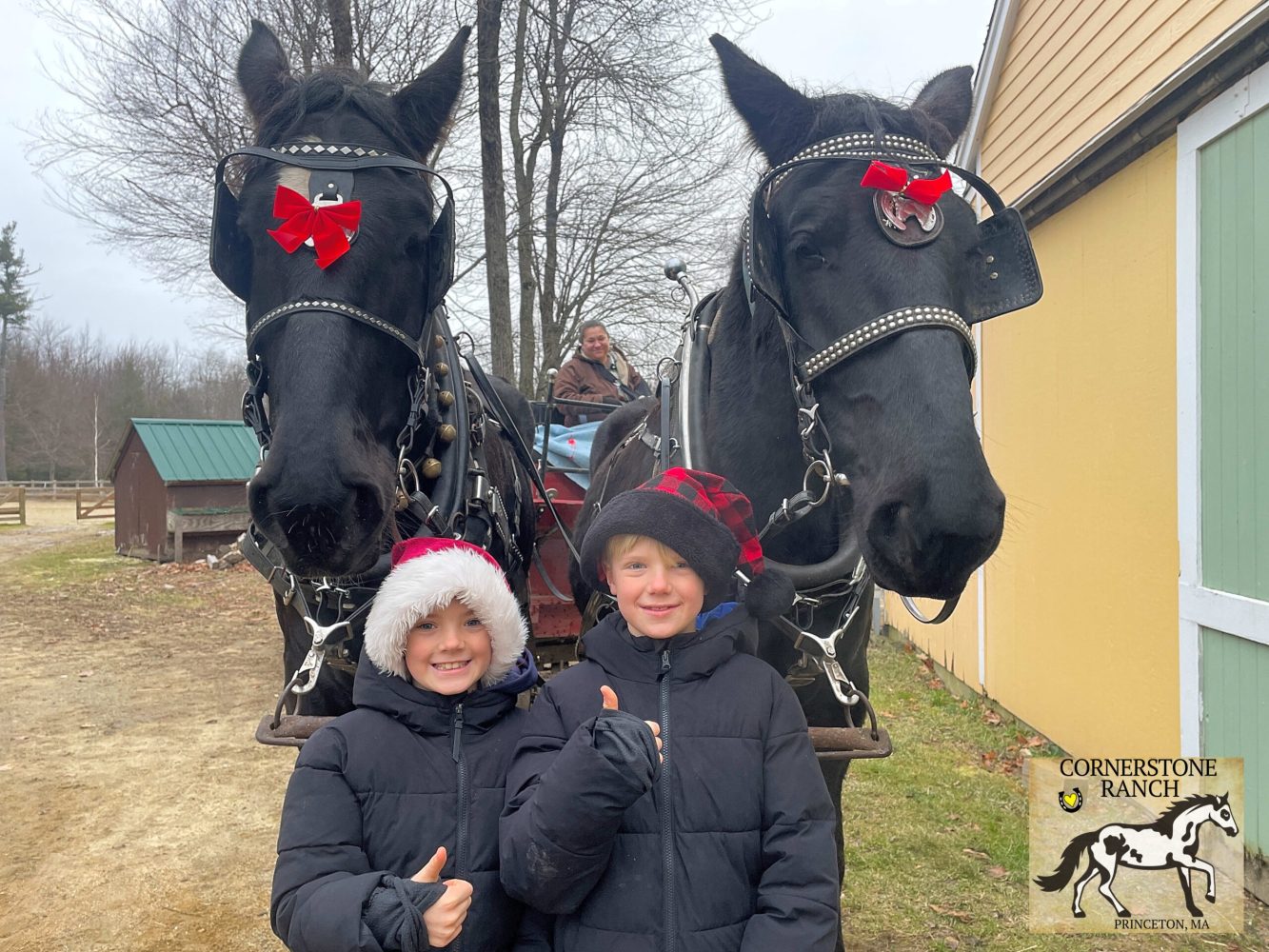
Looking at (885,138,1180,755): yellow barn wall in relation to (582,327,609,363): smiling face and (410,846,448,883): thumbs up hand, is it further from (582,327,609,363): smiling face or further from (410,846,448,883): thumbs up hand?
(410,846,448,883): thumbs up hand

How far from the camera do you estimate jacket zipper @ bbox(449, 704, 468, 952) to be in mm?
1562

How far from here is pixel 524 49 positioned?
12016 millimetres

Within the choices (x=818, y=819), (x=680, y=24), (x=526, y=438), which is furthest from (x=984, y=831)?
(x=680, y=24)

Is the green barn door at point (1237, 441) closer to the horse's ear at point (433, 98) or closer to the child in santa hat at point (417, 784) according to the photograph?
the horse's ear at point (433, 98)

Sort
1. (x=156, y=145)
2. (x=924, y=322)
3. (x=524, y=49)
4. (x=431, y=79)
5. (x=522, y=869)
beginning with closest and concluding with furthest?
(x=522, y=869) < (x=924, y=322) < (x=431, y=79) < (x=156, y=145) < (x=524, y=49)

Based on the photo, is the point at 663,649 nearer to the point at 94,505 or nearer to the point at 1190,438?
the point at 1190,438

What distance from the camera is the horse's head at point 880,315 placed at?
142 centimetres

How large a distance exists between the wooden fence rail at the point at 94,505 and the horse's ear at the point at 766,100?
2861 centimetres

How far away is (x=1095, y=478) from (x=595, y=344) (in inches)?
131

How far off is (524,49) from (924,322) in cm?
1213

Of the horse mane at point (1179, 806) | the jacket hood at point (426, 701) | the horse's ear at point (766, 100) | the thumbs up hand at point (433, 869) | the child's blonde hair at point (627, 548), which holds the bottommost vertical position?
the horse mane at point (1179, 806)

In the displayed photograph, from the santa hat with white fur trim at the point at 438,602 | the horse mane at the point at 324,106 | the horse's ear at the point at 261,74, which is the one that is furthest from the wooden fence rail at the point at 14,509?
the santa hat with white fur trim at the point at 438,602

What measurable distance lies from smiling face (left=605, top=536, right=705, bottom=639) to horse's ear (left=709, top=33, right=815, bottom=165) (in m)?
1.01

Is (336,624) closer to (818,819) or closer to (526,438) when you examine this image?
(818,819)
